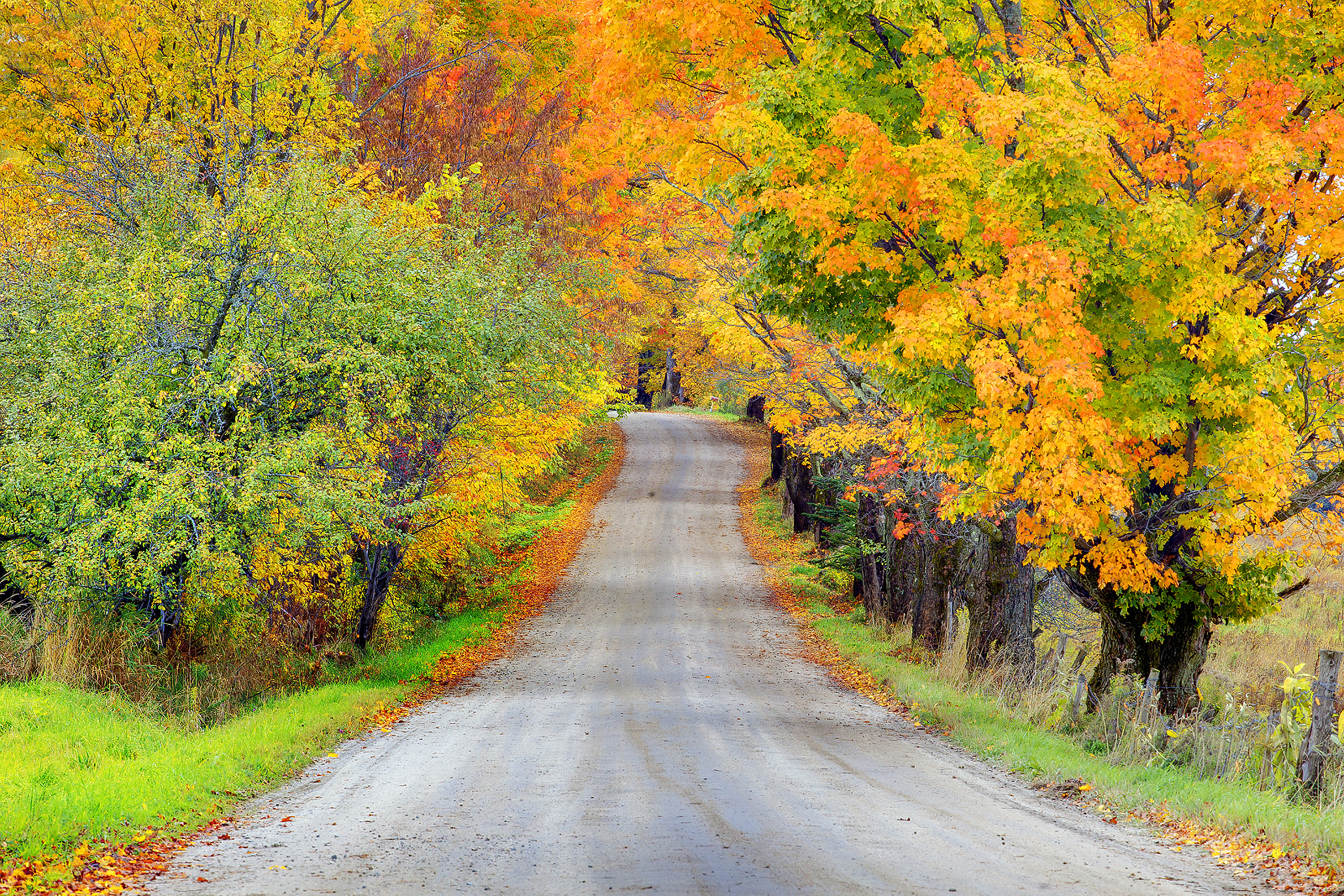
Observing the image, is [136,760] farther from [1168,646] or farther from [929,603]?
[929,603]

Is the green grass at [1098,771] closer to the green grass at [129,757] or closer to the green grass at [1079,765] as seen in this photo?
the green grass at [1079,765]

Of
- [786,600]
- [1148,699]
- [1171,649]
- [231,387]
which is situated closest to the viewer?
[1148,699]

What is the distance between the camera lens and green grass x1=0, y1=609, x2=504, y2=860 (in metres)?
7.82

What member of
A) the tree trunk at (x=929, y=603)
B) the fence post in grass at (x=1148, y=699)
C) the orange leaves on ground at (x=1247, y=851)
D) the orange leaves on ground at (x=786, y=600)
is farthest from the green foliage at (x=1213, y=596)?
the tree trunk at (x=929, y=603)

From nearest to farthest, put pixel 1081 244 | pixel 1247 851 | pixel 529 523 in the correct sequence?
pixel 1247 851 → pixel 1081 244 → pixel 529 523

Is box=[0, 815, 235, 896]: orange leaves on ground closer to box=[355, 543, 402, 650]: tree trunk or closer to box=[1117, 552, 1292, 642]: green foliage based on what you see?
box=[355, 543, 402, 650]: tree trunk

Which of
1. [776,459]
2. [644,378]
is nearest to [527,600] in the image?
[776,459]

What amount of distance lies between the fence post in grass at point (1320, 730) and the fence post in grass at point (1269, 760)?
336 millimetres

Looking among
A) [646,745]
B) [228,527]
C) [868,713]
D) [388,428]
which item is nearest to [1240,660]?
[868,713]

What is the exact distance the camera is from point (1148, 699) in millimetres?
11766

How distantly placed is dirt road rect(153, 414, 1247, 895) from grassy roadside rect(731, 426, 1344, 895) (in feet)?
1.21

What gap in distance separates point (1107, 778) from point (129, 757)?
30.4 ft

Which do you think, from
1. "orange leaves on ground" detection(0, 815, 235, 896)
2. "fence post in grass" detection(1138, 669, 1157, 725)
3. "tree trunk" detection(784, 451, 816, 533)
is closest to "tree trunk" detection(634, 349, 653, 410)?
"tree trunk" detection(784, 451, 816, 533)

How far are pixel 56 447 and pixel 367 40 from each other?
12519 millimetres
